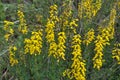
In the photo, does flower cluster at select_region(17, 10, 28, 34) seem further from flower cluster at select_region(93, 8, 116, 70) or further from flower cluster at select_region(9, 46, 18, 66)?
flower cluster at select_region(93, 8, 116, 70)

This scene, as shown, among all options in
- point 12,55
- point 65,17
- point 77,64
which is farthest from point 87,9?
point 12,55

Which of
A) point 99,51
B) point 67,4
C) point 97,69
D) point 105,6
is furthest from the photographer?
point 105,6

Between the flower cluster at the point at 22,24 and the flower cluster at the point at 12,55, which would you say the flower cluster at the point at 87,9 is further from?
the flower cluster at the point at 12,55

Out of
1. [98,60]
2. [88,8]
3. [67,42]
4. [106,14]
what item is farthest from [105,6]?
[98,60]

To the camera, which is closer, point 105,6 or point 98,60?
point 98,60

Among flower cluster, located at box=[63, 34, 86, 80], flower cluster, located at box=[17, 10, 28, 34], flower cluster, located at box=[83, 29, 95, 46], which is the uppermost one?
flower cluster, located at box=[17, 10, 28, 34]

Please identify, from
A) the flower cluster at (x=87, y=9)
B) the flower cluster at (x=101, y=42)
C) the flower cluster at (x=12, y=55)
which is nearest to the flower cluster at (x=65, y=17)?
the flower cluster at (x=87, y=9)

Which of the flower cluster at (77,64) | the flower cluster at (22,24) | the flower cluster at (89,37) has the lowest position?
the flower cluster at (77,64)

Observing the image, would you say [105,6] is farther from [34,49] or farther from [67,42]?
[34,49]

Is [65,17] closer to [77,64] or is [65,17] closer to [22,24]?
[22,24]


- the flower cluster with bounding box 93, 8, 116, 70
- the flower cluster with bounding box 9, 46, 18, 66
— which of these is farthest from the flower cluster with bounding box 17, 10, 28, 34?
the flower cluster with bounding box 93, 8, 116, 70

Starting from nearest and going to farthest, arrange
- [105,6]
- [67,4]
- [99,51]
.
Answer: [99,51] → [67,4] → [105,6]

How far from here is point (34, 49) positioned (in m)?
2.42

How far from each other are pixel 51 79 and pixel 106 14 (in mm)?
1081
